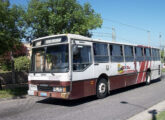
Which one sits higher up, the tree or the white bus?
the tree

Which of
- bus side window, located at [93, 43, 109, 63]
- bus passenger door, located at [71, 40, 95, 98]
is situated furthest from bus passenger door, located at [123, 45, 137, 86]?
bus passenger door, located at [71, 40, 95, 98]

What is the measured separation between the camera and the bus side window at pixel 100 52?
10141mm

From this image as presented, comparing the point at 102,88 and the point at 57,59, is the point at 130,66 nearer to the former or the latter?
the point at 102,88

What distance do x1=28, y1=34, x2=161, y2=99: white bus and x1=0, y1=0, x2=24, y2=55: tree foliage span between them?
2.30 meters

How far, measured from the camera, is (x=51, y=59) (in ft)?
29.1

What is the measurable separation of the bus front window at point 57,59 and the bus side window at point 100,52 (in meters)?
1.99

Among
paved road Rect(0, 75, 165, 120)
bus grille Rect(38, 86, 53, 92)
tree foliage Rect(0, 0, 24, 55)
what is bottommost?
paved road Rect(0, 75, 165, 120)

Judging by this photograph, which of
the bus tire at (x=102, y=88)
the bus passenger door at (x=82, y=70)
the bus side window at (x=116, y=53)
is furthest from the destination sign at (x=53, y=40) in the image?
the bus side window at (x=116, y=53)

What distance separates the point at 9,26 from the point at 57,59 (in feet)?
14.6

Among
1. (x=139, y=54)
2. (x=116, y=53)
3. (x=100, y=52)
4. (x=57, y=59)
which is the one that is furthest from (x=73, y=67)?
(x=139, y=54)

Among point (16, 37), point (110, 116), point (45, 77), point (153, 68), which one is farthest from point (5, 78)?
point (110, 116)

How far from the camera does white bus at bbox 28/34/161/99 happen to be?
844 centimetres

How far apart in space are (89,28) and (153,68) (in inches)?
267

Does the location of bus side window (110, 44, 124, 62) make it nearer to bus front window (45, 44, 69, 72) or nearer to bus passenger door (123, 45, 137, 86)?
bus passenger door (123, 45, 137, 86)
